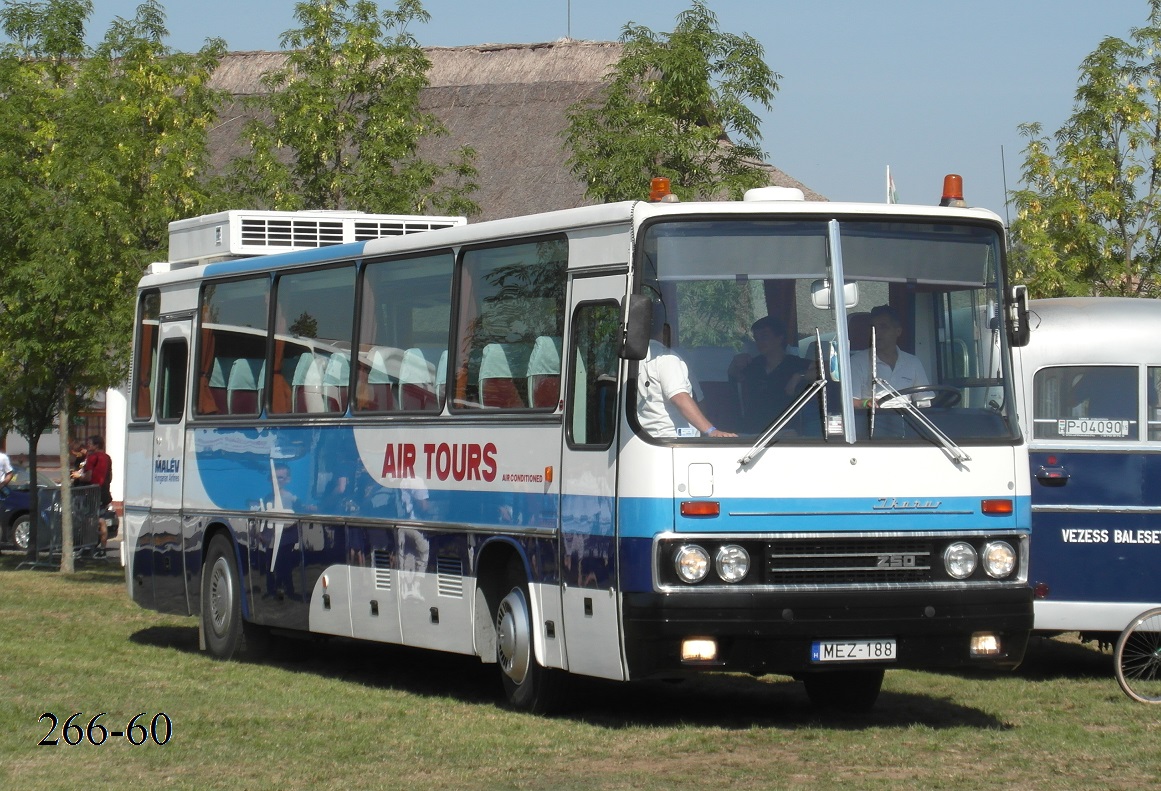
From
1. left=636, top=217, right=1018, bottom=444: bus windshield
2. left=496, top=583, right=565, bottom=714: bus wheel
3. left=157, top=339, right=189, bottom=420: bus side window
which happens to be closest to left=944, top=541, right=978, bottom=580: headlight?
left=636, top=217, right=1018, bottom=444: bus windshield

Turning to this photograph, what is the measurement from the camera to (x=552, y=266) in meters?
11.4

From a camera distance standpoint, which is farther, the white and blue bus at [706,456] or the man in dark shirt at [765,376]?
the man in dark shirt at [765,376]

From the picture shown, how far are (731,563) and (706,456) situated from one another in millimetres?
590

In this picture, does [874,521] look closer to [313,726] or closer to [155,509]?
[313,726]

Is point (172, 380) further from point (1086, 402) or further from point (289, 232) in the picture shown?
point (1086, 402)

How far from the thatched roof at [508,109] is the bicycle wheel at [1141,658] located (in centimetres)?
2348

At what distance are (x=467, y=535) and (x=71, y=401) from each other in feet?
60.7

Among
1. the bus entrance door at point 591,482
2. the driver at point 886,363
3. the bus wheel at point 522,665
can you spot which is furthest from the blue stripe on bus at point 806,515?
the bus wheel at point 522,665

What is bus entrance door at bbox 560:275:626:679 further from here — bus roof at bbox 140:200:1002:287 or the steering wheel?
the steering wheel

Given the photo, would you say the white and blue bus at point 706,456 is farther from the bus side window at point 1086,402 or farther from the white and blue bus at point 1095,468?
the bus side window at point 1086,402

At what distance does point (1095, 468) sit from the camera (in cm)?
1376

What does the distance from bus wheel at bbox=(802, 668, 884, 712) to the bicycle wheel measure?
165 centimetres

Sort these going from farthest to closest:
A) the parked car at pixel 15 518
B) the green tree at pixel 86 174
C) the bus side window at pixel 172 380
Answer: the parked car at pixel 15 518, the green tree at pixel 86 174, the bus side window at pixel 172 380

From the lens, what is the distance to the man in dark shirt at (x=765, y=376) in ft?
33.9
